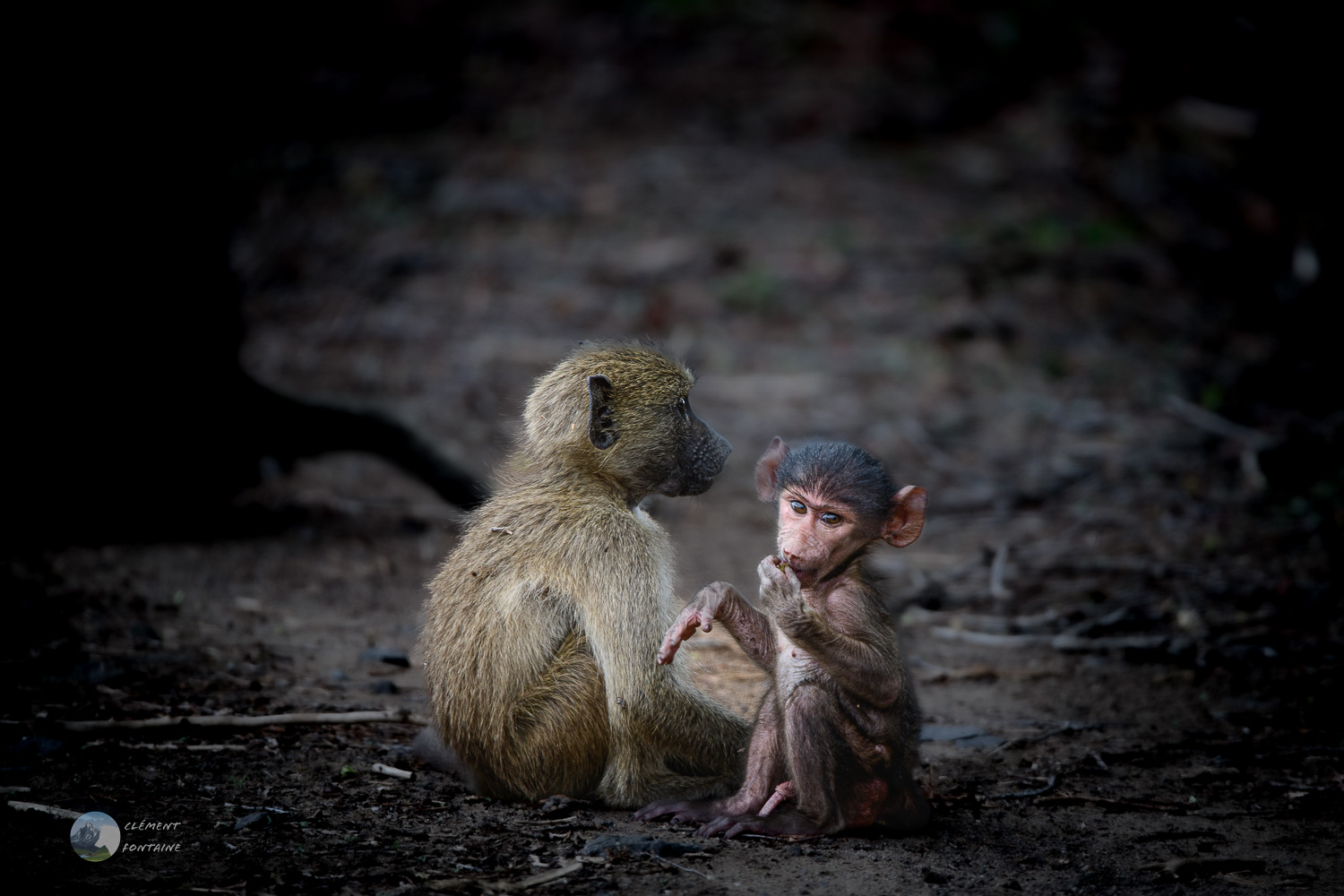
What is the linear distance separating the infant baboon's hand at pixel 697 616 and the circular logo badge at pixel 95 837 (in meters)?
1.83

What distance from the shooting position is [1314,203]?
970 centimetres

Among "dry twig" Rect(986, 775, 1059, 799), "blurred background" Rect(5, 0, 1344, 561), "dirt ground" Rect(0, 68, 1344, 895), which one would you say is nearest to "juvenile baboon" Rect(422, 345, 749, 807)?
"dirt ground" Rect(0, 68, 1344, 895)

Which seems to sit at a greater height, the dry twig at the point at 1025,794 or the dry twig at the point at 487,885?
the dry twig at the point at 1025,794

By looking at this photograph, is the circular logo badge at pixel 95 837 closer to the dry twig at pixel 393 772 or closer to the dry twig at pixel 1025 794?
the dry twig at pixel 393 772

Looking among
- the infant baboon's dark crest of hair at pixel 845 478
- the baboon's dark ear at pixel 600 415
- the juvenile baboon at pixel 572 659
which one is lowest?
the juvenile baboon at pixel 572 659

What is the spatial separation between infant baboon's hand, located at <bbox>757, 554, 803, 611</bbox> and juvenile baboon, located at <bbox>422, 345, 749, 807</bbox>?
1.97ft

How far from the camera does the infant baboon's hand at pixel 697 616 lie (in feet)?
12.8

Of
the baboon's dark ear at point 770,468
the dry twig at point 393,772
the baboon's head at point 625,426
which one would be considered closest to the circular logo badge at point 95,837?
the dry twig at point 393,772

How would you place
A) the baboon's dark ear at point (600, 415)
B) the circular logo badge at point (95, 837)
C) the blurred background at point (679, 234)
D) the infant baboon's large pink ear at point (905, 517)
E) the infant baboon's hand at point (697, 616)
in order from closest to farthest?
the circular logo badge at point (95, 837), the infant baboon's hand at point (697, 616), the infant baboon's large pink ear at point (905, 517), the baboon's dark ear at point (600, 415), the blurred background at point (679, 234)

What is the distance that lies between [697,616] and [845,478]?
2.21ft

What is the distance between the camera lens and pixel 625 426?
4.73 meters

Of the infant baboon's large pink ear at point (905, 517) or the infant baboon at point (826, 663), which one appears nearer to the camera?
the infant baboon at point (826, 663)

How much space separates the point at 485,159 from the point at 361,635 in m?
10.7

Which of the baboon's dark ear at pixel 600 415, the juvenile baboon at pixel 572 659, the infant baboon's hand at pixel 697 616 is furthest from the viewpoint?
the baboon's dark ear at pixel 600 415
